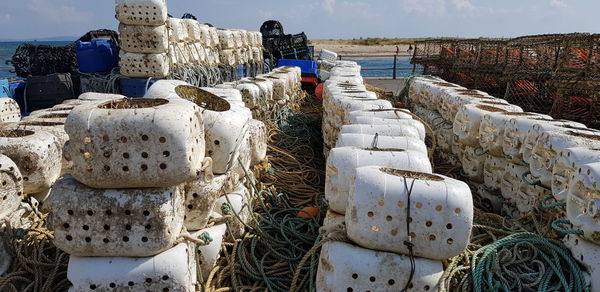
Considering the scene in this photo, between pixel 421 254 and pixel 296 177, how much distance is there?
2.55m

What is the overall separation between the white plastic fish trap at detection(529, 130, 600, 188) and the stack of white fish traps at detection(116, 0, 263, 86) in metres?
4.33

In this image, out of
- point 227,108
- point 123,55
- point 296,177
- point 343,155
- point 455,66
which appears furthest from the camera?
point 455,66

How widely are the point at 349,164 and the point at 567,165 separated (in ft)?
4.34

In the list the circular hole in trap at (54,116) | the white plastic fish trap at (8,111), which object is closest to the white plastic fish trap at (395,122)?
the circular hole in trap at (54,116)

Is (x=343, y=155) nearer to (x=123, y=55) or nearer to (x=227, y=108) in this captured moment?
(x=227, y=108)

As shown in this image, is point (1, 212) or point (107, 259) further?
point (1, 212)

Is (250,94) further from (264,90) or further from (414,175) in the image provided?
(414,175)

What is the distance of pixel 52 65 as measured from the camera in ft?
25.5

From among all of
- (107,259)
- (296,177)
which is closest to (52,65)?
(296,177)

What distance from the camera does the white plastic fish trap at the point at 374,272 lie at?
6.59ft

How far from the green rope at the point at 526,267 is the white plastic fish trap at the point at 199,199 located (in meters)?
1.55

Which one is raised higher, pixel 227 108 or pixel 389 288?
pixel 227 108

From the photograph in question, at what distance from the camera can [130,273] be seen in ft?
6.64

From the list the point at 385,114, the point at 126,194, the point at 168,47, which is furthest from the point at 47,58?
the point at 126,194
